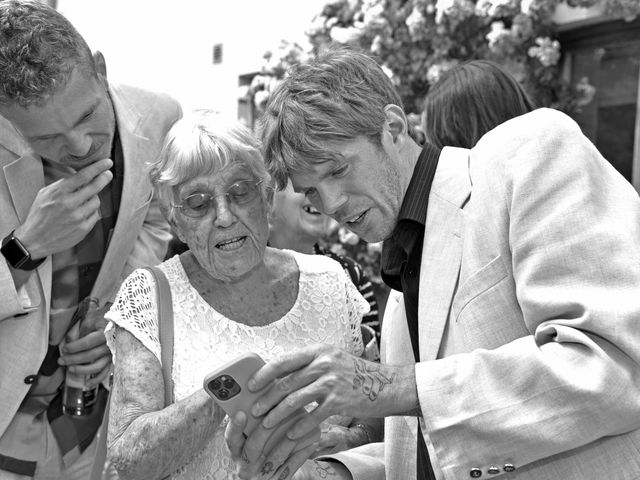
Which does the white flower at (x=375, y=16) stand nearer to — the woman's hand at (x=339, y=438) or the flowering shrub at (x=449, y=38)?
the flowering shrub at (x=449, y=38)

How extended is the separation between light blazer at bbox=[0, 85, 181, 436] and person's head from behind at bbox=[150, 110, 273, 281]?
0.54 m

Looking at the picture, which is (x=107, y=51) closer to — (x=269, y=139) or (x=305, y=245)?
(x=305, y=245)

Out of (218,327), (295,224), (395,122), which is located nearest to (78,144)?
(218,327)

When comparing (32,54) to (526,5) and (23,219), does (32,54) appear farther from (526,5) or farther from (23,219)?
(526,5)

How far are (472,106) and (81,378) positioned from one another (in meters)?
1.73

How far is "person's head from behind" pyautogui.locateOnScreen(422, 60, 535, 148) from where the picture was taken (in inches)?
120

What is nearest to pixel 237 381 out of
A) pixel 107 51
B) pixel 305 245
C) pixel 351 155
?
pixel 351 155

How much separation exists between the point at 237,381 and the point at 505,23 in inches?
203

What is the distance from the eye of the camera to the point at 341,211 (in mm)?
2043

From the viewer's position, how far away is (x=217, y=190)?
7.51 ft

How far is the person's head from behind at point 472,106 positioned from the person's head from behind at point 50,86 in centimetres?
128

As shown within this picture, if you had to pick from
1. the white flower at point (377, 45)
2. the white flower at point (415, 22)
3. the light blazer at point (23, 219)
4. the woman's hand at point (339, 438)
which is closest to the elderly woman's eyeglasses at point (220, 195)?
the light blazer at point (23, 219)

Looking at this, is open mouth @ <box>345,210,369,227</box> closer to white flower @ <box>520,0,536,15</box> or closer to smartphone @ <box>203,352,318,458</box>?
smartphone @ <box>203,352,318,458</box>

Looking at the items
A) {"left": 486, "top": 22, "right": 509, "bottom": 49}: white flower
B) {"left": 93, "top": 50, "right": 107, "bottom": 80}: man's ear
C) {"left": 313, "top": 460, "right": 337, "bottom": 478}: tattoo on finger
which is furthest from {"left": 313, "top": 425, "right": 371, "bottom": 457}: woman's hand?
{"left": 486, "top": 22, "right": 509, "bottom": 49}: white flower
